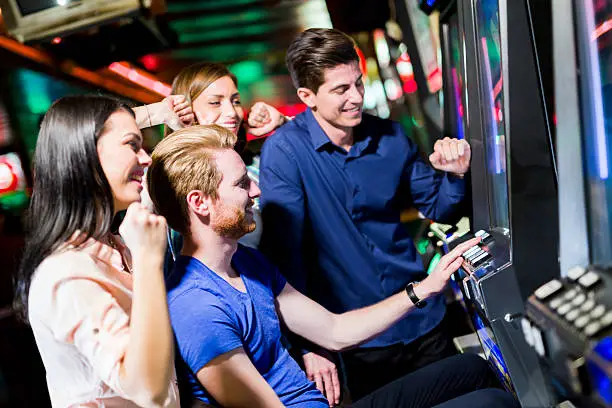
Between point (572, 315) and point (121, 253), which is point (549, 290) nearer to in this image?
point (572, 315)

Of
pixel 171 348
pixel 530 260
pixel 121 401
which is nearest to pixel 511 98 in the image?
pixel 530 260

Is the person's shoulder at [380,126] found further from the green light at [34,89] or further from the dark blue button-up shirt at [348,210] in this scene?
the green light at [34,89]

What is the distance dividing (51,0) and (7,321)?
6.25 feet

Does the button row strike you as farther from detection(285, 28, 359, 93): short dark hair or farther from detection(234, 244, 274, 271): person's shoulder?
detection(285, 28, 359, 93): short dark hair

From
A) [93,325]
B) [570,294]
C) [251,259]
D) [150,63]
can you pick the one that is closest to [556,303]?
[570,294]

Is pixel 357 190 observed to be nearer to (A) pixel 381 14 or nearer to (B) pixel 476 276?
(B) pixel 476 276

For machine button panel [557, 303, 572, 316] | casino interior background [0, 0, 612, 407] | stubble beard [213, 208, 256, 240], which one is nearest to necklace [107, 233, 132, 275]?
stubble beard [213, 208, 256, 240]

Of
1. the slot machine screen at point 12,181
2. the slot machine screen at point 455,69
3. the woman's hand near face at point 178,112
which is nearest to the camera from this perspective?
the woman's hand near face at point 178,112

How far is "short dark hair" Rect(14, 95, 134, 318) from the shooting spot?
1385 millimetres

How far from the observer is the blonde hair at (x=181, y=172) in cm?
163

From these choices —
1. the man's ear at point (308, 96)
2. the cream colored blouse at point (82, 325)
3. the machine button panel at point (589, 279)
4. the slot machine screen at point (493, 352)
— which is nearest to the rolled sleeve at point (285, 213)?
the man's ear at point (308, 96)

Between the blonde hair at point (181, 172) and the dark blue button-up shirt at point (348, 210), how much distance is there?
1.51 feet

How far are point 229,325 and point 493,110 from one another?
33.1 inches

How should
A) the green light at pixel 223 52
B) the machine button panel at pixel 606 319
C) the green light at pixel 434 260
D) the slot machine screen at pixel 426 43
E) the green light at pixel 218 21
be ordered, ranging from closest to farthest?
the machine button panel at pixel 606 319 < the green light at pixel 434 260 < the slot machine screen at pixel 426 43 < the green light at pixel 218 21 < the green light at pixel 223 52
